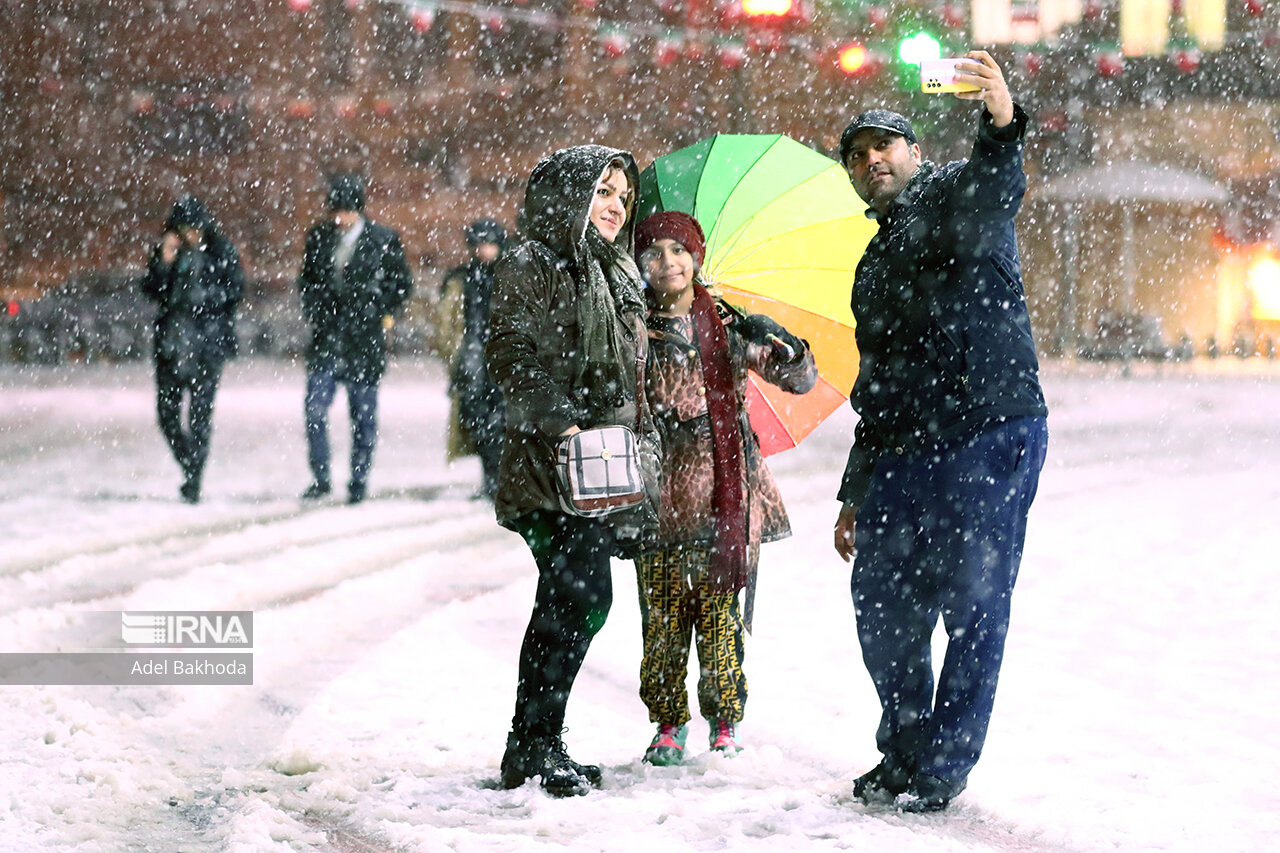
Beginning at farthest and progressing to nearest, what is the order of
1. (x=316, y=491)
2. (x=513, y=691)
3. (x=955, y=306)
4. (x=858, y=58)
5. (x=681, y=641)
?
(x=858, y=58) → (x=316, y=491) → (x=513, y=691) → (x=681, y=641) → (x=955, y=306)

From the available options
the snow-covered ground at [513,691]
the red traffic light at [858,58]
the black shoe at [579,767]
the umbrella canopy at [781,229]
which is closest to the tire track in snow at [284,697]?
the snow-covered ground at [513,691]

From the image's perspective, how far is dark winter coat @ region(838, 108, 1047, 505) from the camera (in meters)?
3.55

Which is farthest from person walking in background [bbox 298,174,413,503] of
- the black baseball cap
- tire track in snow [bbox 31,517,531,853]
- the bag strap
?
the black baseball cap

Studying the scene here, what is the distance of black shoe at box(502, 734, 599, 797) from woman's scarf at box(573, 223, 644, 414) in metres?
0.92

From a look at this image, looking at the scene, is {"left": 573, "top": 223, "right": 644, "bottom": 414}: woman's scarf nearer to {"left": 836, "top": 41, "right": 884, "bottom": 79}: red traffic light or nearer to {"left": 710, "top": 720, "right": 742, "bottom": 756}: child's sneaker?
{"left": 710, "top": 720, "right": 742, "bottom": 756}: child's sneaker

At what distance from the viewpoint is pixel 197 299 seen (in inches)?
398

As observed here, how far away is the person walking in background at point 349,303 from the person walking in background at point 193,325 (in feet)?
2.09

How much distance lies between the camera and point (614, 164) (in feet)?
13.1

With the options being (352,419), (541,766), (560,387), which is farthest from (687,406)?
(352,419)

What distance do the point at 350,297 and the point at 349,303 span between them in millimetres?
40

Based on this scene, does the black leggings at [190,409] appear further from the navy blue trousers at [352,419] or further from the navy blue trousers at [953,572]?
the navy blue trousers at [953,572]

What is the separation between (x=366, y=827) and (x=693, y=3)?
99.1ft

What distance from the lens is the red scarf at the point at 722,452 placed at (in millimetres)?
4297

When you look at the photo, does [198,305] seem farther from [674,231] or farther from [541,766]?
[541,766]
